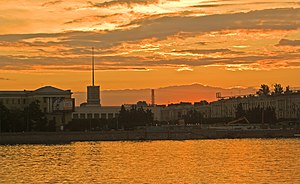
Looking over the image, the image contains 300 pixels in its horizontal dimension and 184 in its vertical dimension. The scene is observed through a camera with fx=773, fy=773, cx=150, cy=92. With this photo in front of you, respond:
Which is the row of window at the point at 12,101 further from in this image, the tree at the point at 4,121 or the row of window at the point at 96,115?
the row of window at the point at 96,115

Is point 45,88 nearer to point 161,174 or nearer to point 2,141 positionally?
point 2,141

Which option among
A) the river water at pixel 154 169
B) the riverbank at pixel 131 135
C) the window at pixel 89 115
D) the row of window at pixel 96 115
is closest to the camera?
the river water at pixel 154 169

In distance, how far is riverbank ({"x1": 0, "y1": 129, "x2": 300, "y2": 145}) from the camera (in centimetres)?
11619

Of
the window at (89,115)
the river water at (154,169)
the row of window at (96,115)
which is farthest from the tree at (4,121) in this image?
the window at (89,115)

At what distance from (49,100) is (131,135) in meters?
24.6

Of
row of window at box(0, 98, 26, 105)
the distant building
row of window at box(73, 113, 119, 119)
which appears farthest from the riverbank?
row of window at box(73, 113, 119, 119)

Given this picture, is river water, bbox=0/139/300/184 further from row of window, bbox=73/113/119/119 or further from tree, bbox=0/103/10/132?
row of window, bbox=73/113/119/119

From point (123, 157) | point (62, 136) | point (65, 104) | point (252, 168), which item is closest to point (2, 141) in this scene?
point (62, 136)

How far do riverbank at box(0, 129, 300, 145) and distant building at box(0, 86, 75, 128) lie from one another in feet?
57.0

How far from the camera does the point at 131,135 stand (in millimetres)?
127625

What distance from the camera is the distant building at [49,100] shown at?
143875 millimetres

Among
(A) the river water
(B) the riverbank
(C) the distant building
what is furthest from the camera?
(C) the distant building

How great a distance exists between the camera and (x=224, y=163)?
6288cm

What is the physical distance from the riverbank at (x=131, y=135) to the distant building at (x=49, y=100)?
1739 cm
